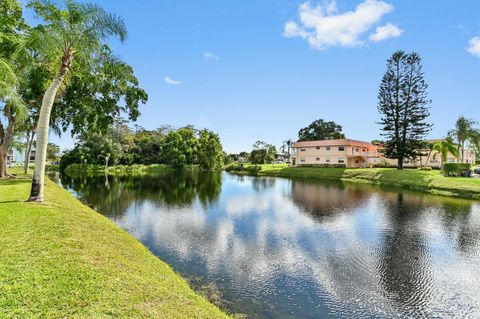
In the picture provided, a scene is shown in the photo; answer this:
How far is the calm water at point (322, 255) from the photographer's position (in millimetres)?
7812

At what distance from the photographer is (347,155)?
5769 centimetres

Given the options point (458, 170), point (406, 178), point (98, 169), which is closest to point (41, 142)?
point (406, 178)

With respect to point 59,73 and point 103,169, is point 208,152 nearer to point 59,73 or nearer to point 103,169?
point 103,169

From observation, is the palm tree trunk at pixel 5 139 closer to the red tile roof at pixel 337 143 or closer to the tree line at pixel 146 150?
the tree line at pixel 146 150

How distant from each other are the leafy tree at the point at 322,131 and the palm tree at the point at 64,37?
85.4 m

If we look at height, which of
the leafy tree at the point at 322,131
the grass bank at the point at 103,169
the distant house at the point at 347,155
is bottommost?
the grass bank at the point at 103,169

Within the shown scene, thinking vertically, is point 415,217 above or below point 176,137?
below

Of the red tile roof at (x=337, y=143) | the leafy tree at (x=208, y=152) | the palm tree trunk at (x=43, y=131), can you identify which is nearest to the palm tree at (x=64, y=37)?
the palm tree trunk at (x=43, y=131)

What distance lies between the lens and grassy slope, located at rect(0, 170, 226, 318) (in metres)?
4.80

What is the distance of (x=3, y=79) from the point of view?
1133 centimetres

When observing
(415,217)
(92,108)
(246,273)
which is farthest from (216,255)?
(92,108)

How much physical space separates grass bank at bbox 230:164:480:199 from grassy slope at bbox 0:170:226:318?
31.3 metres

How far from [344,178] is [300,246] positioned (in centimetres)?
3855

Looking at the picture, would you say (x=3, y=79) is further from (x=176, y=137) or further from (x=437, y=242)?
(x=176, y=137)
